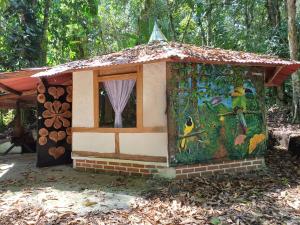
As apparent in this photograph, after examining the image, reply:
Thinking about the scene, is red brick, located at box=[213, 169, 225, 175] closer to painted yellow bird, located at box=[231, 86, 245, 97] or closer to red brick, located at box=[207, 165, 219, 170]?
red brick, located at box=[207, 165, 219, 170]

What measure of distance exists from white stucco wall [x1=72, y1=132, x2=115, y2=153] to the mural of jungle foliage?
1.63 metres

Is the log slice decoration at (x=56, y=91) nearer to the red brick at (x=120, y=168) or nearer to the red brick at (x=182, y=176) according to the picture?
the red brick at (x=120, y=168)

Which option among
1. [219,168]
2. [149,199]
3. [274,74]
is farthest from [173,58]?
[274,74]

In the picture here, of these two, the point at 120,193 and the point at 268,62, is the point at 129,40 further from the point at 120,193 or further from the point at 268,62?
the point at 120,193

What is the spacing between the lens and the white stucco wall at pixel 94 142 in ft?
27.1

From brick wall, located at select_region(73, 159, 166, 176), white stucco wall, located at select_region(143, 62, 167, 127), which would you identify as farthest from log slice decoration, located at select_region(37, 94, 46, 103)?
white stucco wall, located at select_region(143, 62, 167, 127)

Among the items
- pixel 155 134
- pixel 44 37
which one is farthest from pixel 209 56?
pixel 44 37

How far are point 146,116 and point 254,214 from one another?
301 cm

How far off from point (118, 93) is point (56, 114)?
2574mm

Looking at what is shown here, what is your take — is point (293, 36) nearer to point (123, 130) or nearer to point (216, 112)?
point (216, 112)

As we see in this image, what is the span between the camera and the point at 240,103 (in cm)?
810

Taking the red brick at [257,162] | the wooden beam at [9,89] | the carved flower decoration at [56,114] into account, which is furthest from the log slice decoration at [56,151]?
the red brick at [257,162]

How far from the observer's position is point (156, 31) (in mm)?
9297

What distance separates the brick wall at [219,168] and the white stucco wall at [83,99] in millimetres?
2421
